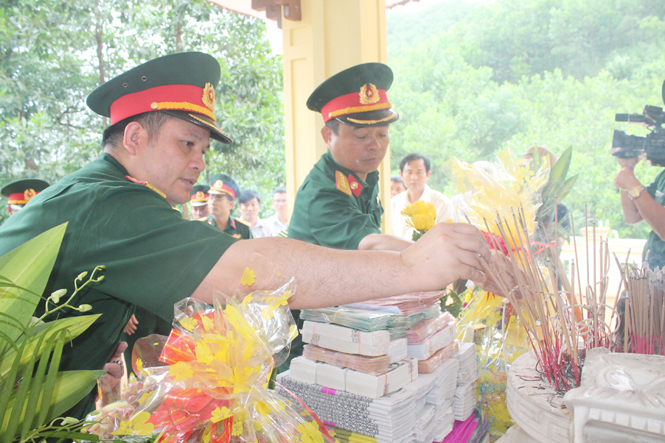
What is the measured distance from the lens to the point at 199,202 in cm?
542

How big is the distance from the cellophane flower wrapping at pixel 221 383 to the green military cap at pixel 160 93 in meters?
0.67

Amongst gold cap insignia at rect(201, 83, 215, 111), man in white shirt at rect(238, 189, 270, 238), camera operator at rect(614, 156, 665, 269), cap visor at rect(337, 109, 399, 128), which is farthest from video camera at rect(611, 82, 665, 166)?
man in white shirt at rect(238, 189, 270, 238)

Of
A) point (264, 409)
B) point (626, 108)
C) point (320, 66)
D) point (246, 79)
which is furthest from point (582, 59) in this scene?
point (264, 409)

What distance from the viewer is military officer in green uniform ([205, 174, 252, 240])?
5.09 metres

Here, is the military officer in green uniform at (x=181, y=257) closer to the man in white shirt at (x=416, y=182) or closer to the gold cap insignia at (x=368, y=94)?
the gold cap insignia at (x=368, y=94)

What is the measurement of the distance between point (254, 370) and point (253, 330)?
0.07m

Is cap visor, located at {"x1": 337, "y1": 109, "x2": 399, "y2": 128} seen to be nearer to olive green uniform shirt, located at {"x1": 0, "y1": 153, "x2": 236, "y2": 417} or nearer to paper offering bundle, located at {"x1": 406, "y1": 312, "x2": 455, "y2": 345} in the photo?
paper offering bundle, located at {"x1": 406, "y1": 312, "x2": 455, "y2": 345}

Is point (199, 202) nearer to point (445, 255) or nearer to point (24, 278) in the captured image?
point (445, 255)

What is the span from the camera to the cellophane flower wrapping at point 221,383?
0.78 metres

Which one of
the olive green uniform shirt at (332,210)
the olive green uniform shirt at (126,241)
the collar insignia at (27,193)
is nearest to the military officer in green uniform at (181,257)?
the olive green uniform shirt at (126,241)

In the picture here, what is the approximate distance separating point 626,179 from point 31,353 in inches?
123

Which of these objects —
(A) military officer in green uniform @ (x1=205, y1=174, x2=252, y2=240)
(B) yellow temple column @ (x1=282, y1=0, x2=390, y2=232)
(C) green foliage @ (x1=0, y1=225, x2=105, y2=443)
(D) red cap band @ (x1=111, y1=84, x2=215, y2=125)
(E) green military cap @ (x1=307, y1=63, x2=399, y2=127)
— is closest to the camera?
(C) green foliage @ (x1=0, y1=225, x2=105, y2=443)

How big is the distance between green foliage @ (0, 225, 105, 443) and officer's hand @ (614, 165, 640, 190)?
3053 millimetres

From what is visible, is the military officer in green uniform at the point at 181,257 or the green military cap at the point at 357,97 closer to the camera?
the military officer in green uniform at the point at 181,257
